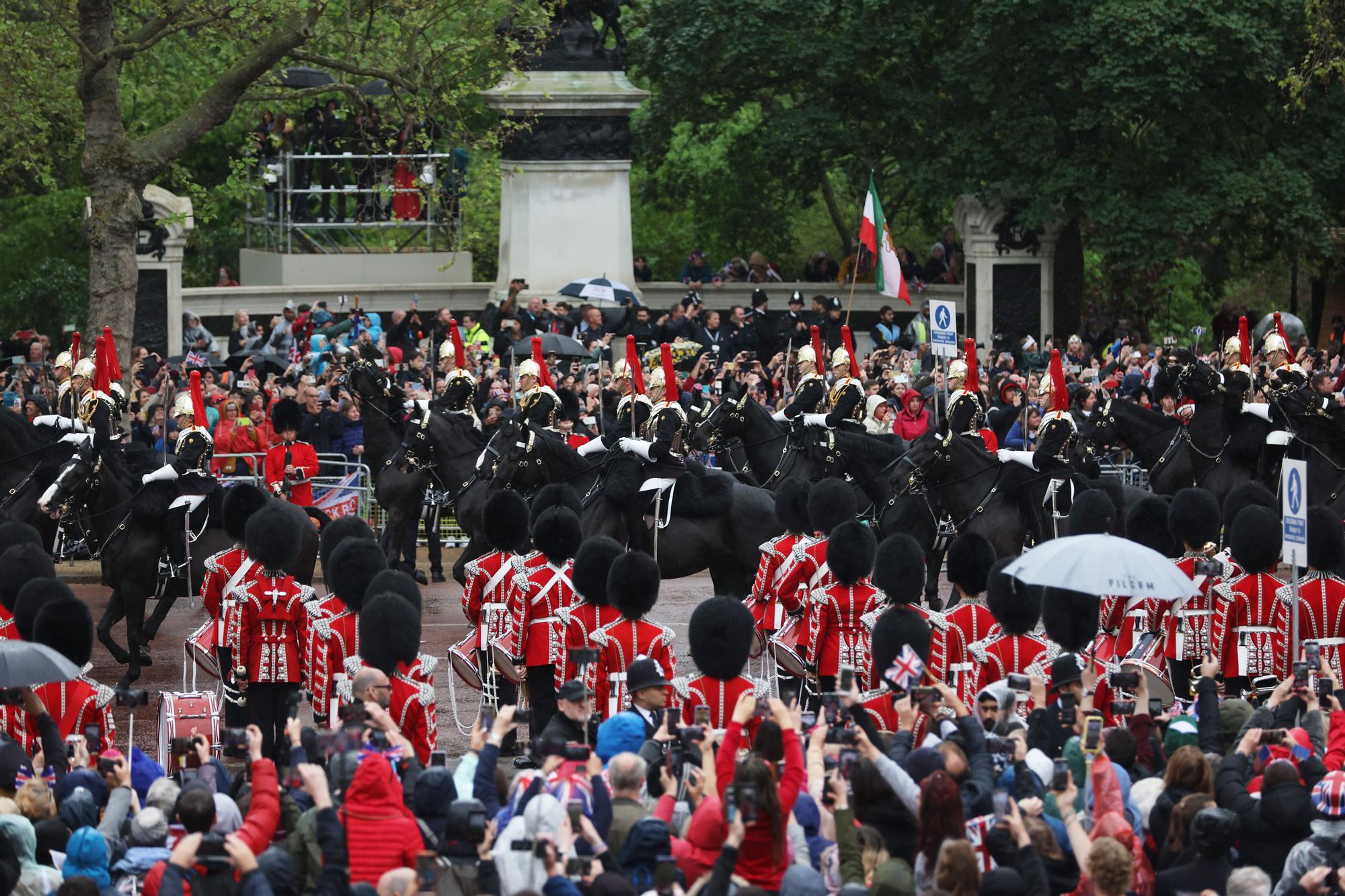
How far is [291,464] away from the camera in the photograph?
18.8 metres

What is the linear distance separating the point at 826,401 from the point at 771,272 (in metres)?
12.7

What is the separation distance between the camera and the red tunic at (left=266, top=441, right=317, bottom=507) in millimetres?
18594

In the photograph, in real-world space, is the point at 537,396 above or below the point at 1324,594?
above

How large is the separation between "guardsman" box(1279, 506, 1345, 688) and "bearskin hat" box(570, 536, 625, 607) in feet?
12.2

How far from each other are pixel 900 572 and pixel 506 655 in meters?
2.63

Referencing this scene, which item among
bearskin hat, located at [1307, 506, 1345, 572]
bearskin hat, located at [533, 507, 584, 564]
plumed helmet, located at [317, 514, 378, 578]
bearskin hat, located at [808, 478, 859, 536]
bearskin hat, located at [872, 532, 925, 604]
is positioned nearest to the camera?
bearskin hat, located at [872, 532, 925, 604]

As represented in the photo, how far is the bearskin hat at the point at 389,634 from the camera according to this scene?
10711mm

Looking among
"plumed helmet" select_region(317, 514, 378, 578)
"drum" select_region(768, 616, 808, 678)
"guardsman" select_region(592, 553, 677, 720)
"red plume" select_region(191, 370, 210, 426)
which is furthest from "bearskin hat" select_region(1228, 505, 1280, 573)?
"red plume" select_region(191, 370, 210, 426)

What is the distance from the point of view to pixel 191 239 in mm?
33406

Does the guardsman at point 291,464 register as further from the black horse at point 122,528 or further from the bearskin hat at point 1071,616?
the bearskin hat at point 1071,616

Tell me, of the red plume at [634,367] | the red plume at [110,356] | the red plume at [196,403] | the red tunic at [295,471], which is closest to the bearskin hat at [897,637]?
the red plume at [634,367]

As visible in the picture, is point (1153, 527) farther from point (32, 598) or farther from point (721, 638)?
point (32, 598)

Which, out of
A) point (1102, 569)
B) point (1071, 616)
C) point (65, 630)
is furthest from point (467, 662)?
point (1102, 569)

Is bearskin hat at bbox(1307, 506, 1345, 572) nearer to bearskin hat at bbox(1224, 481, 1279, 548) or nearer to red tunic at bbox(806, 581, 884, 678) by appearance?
bearskin hat at bbox(1224, 481, 1279, 548)
